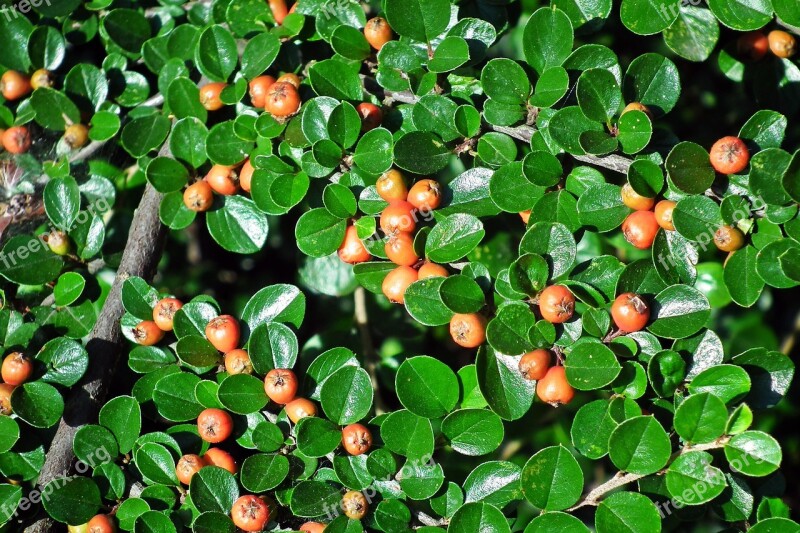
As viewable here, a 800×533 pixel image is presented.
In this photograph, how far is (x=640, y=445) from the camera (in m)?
1.77

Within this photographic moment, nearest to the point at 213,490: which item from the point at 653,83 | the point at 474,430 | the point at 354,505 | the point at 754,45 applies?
the point at 354,505

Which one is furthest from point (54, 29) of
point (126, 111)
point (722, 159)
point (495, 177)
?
point (722, 159)

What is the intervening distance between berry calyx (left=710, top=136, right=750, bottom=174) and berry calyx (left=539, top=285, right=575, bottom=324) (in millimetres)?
517

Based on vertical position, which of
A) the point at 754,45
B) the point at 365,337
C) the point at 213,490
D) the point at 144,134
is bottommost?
the point at 365,337

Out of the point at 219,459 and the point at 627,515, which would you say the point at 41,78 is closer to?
the point at 219,459

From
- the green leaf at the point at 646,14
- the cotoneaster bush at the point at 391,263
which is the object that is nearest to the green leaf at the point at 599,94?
the cotoneaster bush at the point at 391,263

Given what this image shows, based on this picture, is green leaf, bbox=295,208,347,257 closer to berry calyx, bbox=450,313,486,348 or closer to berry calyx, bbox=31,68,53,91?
berry calyx, bbox=450,313,486,348

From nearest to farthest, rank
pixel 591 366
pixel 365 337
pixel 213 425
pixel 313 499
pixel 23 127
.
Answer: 1. pixel 591 366
2. pixel 313 499
3. pixel 213 425
4. pixel 23 127
5. pixel 365 337

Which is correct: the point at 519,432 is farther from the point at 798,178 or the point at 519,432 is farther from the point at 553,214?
the point at 798,178

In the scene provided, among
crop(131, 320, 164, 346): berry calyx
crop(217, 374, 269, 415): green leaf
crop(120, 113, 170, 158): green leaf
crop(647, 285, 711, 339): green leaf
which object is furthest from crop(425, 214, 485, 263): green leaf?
crop(120, 113, 170, 158): green leaf

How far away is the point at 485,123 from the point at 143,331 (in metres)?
1.17

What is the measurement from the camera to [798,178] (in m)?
1.83

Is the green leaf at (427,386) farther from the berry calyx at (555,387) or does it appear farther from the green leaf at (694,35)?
the green leaf at (694,35)

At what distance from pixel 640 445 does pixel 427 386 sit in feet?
1.80
